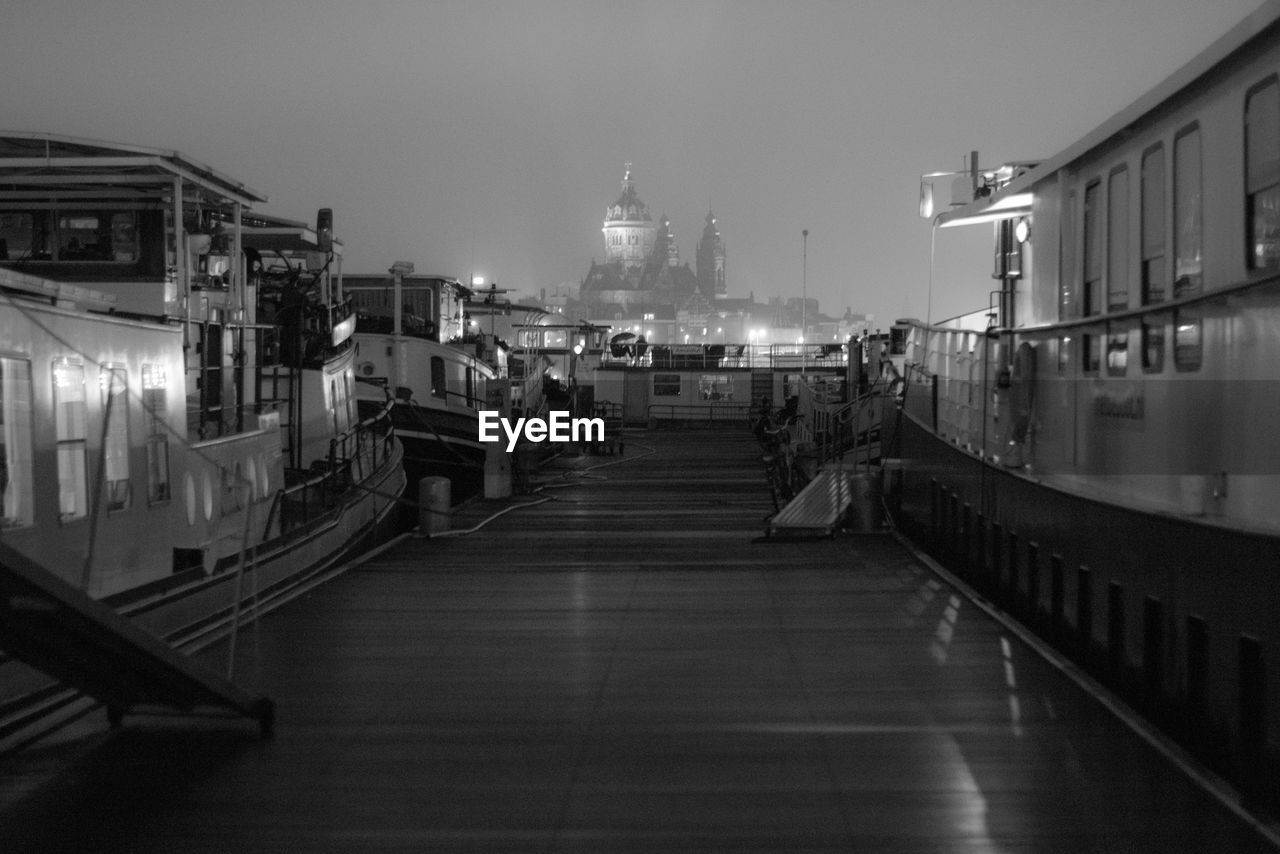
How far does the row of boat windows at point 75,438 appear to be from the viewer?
31.7ft

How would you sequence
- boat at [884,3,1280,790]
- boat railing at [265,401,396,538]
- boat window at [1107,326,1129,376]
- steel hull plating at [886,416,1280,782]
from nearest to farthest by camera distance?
steel hull plating at [886,416,1280,782]
boat at [884,3,1280,790]
boat window at [1107,326,1129,376]
boat railing at [265,401,396,538]

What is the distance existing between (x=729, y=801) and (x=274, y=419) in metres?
12.1

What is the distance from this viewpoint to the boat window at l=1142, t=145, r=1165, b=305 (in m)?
11.0

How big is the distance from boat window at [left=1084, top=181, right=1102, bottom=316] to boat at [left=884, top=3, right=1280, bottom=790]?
0.03m

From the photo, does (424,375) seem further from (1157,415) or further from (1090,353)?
(1157,415)

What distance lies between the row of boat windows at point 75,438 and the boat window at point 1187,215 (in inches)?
272

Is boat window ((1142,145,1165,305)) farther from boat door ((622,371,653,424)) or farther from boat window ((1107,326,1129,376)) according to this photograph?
boat door ((622,371,653,424))

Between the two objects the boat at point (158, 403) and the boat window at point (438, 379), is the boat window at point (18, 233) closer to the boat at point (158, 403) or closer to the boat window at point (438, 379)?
the boat at point (158, 403)

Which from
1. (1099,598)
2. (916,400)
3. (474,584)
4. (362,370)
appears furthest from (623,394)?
(1099,598)

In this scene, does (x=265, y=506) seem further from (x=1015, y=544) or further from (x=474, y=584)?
(x=1015, y=544)

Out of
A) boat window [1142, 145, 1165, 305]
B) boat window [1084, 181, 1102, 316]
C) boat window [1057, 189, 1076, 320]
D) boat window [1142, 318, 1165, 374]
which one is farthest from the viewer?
boat window [1057, 189, 1076, 320]

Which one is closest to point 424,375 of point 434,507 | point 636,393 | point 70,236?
point 434,507

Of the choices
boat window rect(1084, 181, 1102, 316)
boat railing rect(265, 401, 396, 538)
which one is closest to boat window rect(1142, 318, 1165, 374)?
boat window rect(1084, 181, 1102, 316)

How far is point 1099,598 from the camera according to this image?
10.2 metres
